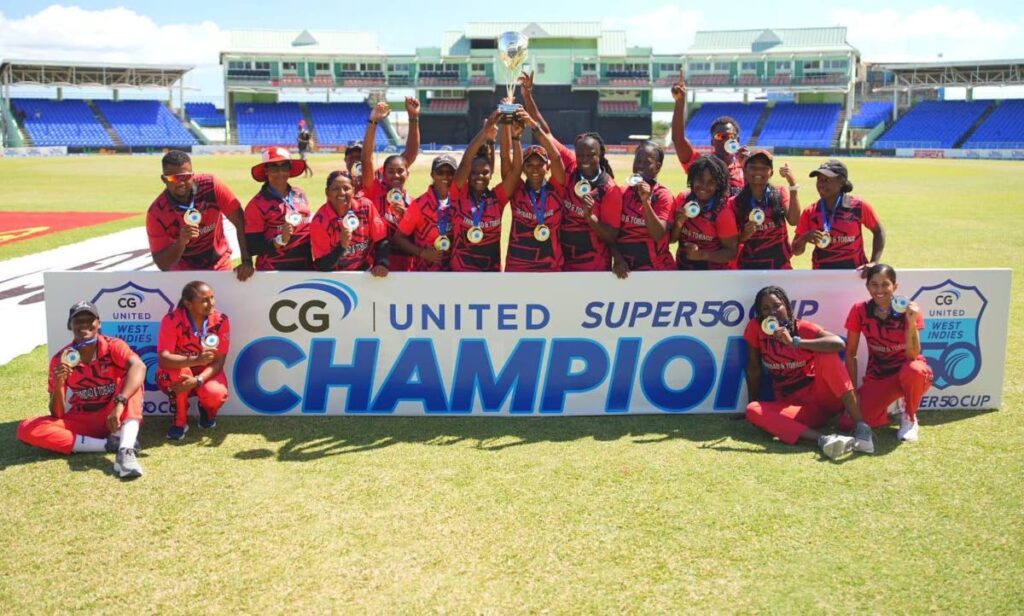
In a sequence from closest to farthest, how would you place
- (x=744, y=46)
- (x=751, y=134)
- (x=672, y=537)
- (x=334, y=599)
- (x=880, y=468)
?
(x=334, y=599) < (x=672, y=537) < (x=880, y=468) < (x=751, y=134) < (x=744, y=46)

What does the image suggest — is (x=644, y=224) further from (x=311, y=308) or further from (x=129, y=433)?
→ (x=129, y=433)

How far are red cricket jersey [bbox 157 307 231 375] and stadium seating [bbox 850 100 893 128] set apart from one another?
71.9 metres

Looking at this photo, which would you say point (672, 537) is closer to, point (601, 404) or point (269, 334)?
point (601, 404)

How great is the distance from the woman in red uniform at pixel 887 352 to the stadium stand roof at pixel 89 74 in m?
67.4

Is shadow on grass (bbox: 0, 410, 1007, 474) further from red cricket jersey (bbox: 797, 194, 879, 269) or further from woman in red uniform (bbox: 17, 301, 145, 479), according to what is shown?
red cricket jersey (bbox: 797, 194, 879, 269)

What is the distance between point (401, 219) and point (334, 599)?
3.58 metres

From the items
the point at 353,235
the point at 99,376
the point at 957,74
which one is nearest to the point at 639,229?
the point at 353,235

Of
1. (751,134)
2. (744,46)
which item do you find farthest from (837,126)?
(744,46)

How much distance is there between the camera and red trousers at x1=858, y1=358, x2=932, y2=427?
5.64m

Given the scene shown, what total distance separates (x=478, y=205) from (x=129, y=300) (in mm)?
2631

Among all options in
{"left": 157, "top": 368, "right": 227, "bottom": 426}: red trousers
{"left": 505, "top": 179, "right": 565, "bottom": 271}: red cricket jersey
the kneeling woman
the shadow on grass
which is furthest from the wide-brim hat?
the kneeling woman

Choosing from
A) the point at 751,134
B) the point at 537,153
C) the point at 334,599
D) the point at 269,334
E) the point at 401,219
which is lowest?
the point at 334,599

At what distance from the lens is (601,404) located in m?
6.16

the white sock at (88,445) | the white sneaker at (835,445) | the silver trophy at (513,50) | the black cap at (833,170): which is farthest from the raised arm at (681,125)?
the white sock at (88,445)
